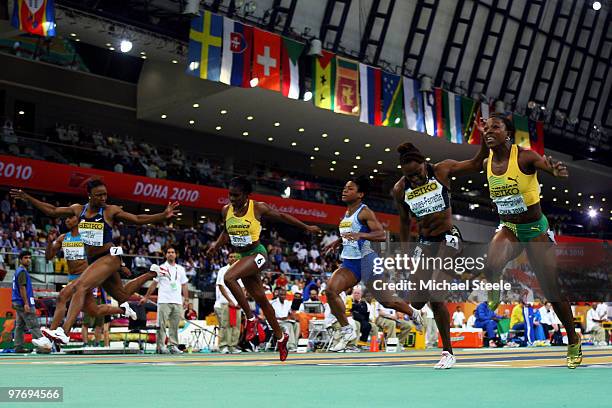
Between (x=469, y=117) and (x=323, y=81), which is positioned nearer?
(x=323, y=81)

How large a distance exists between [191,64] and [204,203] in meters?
8.32

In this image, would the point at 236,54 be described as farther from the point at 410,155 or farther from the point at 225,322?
the point at 410,155

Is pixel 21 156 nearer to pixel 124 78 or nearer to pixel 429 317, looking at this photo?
pixel 124 78

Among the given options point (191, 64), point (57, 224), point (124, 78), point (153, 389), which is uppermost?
point (124, 78)

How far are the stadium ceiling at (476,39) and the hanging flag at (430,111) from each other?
5.15 ft

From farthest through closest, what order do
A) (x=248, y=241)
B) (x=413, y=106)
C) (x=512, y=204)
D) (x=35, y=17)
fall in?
1. (x=413, y=106)
2. (x=35, y=17)
3. (x=248, y=241)
4. (x=512, y=204)

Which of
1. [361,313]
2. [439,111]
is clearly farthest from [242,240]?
[439,111]

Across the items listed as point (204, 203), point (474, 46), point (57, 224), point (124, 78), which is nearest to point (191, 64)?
point (57, 224)

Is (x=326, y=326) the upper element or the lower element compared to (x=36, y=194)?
lower

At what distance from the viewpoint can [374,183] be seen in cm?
4509

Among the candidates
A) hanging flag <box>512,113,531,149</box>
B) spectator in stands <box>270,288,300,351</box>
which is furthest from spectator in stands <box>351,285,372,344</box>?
hanging flag <box>512,113,531,149</box>

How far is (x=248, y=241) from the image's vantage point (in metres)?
9.75

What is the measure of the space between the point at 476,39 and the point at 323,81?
1068 cm

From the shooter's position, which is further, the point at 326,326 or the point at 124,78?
the point at 124,78
